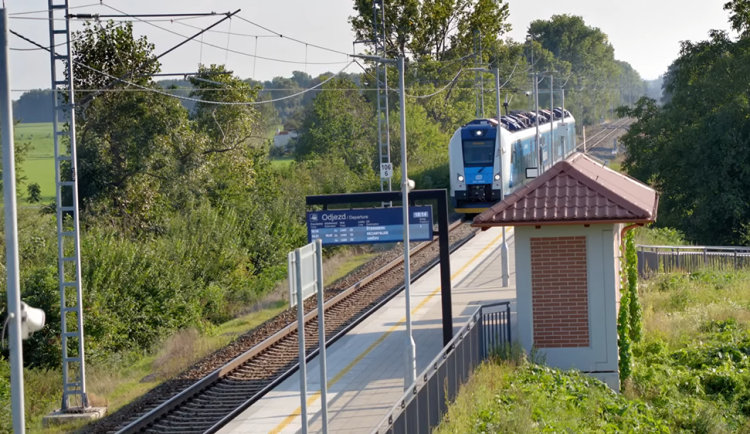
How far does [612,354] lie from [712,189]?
74.3 feet

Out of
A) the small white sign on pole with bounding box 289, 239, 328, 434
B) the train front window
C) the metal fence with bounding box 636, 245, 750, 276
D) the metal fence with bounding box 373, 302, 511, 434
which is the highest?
the train front window

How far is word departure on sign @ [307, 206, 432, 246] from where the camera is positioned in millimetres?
15711

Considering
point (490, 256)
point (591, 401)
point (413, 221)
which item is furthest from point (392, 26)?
point (591, 401)

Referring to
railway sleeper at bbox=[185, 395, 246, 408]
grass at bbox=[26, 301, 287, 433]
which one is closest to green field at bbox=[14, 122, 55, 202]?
grass at bbox=[26, 301, 287, 433]

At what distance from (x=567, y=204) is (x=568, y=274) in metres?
1.14

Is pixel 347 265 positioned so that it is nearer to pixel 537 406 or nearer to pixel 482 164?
pixel 482 164

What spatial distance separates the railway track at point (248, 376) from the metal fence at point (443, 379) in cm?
357

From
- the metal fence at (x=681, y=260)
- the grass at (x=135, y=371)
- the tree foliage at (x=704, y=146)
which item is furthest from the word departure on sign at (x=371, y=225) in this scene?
the tree foliage at (x=704, y=146)

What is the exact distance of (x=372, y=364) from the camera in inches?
637

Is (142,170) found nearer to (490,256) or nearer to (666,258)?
(490,256)

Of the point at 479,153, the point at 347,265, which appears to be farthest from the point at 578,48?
the point at 347,265

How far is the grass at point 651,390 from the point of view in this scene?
10789mm

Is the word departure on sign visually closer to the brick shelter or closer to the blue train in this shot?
the brick shelter

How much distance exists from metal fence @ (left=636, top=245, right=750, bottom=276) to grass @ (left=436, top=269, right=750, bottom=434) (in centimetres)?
478
